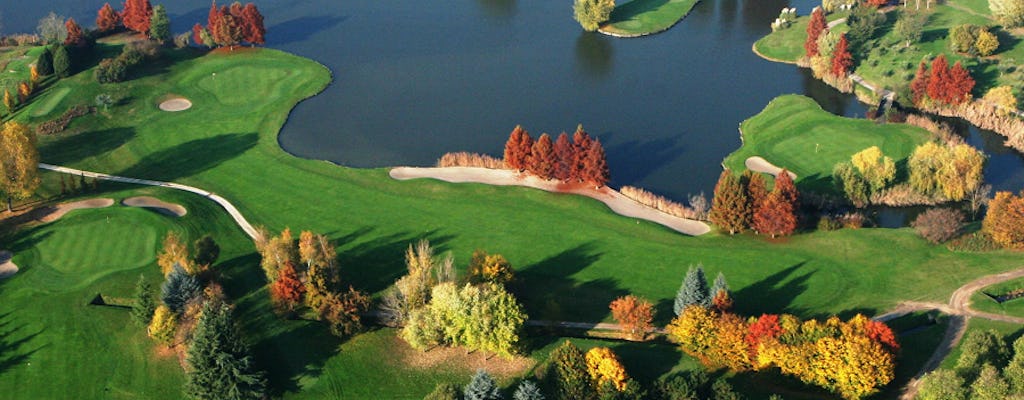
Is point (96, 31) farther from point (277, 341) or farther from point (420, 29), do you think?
point (277, 341)

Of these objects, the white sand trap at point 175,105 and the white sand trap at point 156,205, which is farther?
the white sand trap at point 175,105

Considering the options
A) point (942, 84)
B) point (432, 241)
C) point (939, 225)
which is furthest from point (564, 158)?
point (942, 84)

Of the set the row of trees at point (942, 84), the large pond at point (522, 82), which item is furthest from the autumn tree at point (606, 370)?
the row of trees at point (942, 84)

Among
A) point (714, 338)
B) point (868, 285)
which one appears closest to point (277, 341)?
point (714, 338)

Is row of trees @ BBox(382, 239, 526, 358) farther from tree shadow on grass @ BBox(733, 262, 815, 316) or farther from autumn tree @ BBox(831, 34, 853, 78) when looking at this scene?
autumn tree @ BBox(831, 34, 853, 78)

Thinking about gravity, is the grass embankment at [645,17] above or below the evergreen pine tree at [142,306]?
above

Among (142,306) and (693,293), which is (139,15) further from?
(693,293)

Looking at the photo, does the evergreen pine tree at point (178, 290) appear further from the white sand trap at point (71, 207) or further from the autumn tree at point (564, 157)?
the autumn tree at point (564, 157)
